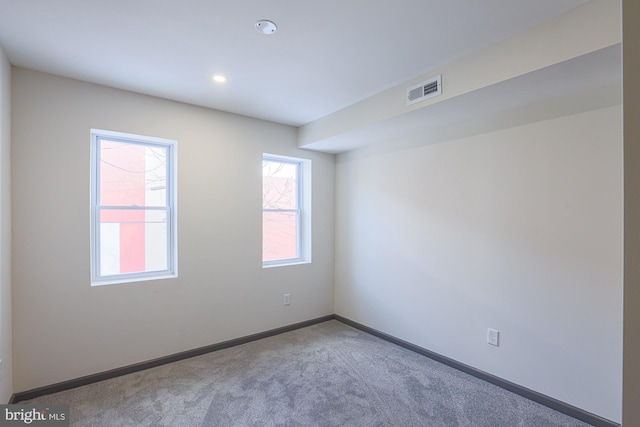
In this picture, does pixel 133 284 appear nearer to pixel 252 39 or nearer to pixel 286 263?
pixel 286 263

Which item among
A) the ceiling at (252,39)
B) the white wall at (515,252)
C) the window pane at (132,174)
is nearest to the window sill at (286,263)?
the white wall at (515,252)

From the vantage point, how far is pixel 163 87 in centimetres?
276

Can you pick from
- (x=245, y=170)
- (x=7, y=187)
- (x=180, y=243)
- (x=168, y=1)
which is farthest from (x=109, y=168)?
(x=168, y=1)

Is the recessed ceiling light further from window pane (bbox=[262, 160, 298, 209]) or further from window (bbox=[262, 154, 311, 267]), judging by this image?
window pane (bbox=[262, 160, 298, 209])

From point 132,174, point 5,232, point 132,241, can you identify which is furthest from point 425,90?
point 5,232

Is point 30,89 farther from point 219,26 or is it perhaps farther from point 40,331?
point 40,331

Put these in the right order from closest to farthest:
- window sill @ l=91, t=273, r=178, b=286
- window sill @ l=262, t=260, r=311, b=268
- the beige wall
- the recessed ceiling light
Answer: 1. the beige wall
2. the recessed ceiling light
3. window sill @ l=91, t=273, r=178, b=286
4. window sill @ l=262, t=260, r=311, b=268

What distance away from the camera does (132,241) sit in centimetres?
298

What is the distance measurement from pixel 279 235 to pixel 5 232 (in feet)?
8.29

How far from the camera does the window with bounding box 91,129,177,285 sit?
9.21ft

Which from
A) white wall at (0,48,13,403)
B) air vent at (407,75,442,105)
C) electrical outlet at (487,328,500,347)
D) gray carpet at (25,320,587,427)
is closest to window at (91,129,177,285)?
white wall at (0,48,13,403)

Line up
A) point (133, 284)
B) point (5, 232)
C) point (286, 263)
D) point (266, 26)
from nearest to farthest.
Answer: point (266, 26) → point (5, 232) → point (133, 284) → point (286, 263)

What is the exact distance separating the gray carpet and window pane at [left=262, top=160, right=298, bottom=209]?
1810 millimetres

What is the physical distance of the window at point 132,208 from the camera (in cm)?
281
